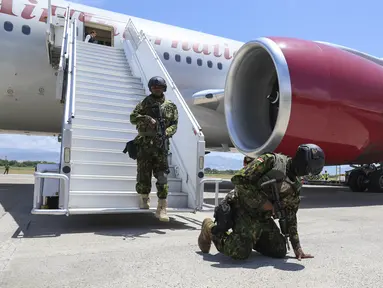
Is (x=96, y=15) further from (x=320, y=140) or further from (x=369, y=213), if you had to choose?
(x=369, y=213)

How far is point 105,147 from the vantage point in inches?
208

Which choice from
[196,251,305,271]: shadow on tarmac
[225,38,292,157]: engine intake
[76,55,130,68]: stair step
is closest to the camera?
[196,251,305,271]: shadow on tarmac

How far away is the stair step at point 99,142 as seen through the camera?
5.11 metres

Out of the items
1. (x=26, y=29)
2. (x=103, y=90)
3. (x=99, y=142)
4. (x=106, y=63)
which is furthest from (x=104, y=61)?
(x=99, y=142)

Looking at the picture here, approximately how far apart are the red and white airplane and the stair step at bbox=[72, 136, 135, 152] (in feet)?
7.14

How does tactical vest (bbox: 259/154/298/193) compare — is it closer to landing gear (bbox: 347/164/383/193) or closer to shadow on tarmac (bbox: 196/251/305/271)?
shadow on tarmac (bbox: 196/251/305/271)

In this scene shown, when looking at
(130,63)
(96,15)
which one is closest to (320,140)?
(130,63)

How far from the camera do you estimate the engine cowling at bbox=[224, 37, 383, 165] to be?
6.17m

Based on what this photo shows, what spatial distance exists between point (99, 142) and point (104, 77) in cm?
193

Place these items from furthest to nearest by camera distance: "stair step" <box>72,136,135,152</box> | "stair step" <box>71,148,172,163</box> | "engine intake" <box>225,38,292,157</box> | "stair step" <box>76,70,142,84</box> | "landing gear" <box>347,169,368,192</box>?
"landing gear" <box>347,169,368,192</box> < "engine intake" <box>225,38,292,157</box> < "stair step" <box>76,70,142,84</box> < "stair step" <box>72,136,135,152</box> < "stair step" <box>71,148,172,163</box>

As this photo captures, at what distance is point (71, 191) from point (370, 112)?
16.8ft

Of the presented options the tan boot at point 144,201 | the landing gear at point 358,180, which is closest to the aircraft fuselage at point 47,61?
the landing gear at point 358,180

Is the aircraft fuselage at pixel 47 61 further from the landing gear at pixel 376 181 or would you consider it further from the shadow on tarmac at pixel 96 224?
the landing gear at pixel 376 181

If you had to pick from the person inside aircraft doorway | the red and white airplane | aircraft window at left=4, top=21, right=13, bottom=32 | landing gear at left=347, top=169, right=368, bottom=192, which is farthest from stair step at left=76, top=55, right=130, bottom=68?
landing gear at left=347, top=169, right=368, bottom=192
